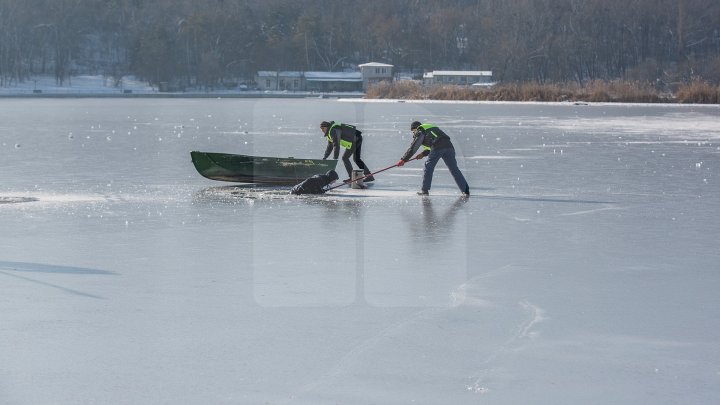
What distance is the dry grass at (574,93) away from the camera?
62.8 m

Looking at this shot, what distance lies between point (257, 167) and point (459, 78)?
349 feet

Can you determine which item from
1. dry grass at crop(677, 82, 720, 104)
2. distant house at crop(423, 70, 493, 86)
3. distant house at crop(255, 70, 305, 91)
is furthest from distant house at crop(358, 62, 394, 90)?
dry grass at crop(677, 82, 720, 104)

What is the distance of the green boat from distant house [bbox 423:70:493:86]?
104 metres

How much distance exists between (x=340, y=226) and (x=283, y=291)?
3.95 metres

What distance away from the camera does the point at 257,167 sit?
1697cm

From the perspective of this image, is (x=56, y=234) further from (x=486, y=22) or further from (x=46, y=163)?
(x=486, y=22)

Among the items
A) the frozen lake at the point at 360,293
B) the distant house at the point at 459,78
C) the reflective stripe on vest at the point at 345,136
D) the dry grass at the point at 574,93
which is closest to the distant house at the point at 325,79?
the distant house at the point at 459,78

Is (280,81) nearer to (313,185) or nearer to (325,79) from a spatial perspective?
(325,79)

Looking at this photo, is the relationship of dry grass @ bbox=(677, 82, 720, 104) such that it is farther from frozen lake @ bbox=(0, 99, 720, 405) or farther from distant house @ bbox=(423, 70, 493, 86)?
distant house @ bbox=(423, 70, 493, 86)

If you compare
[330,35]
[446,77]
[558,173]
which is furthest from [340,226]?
[330,35]

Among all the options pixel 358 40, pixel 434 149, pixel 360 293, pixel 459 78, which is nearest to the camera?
pixel 360 293

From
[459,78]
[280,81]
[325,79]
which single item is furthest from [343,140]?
[280,81]

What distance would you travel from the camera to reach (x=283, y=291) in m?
8.26

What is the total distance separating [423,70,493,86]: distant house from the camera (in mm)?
121019
